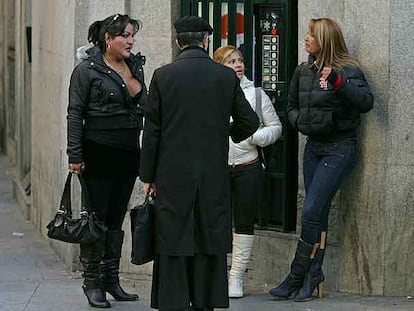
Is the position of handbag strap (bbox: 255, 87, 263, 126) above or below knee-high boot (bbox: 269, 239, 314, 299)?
above

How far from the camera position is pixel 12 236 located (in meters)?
11.5

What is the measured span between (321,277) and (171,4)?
7.97ft

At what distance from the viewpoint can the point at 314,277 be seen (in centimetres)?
859

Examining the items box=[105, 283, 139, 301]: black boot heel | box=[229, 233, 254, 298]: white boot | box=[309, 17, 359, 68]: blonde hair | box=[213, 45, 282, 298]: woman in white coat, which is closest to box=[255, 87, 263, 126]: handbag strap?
box=[213, 45, 282, 298]: woman in white coat

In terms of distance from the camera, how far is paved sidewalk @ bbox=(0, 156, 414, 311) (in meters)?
8.52

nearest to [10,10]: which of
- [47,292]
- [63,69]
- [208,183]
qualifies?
[63,69]

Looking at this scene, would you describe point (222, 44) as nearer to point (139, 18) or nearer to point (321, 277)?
point (139, 18)

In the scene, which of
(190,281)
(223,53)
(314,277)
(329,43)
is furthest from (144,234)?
(329,43)

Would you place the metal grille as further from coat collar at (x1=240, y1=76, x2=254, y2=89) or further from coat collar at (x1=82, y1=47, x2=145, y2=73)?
→ coat collar at (x1=82, y1=47, x2=145, y2=73)

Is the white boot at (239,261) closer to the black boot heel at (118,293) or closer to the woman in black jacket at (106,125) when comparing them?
the black boot heel at (118,293)

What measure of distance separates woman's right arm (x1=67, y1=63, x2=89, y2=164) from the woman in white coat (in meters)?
1.01

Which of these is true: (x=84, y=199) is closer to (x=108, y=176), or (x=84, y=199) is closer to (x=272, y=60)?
(x=108, y=176)

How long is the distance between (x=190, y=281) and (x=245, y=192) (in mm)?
1329

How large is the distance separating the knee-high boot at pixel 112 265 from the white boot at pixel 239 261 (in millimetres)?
722
